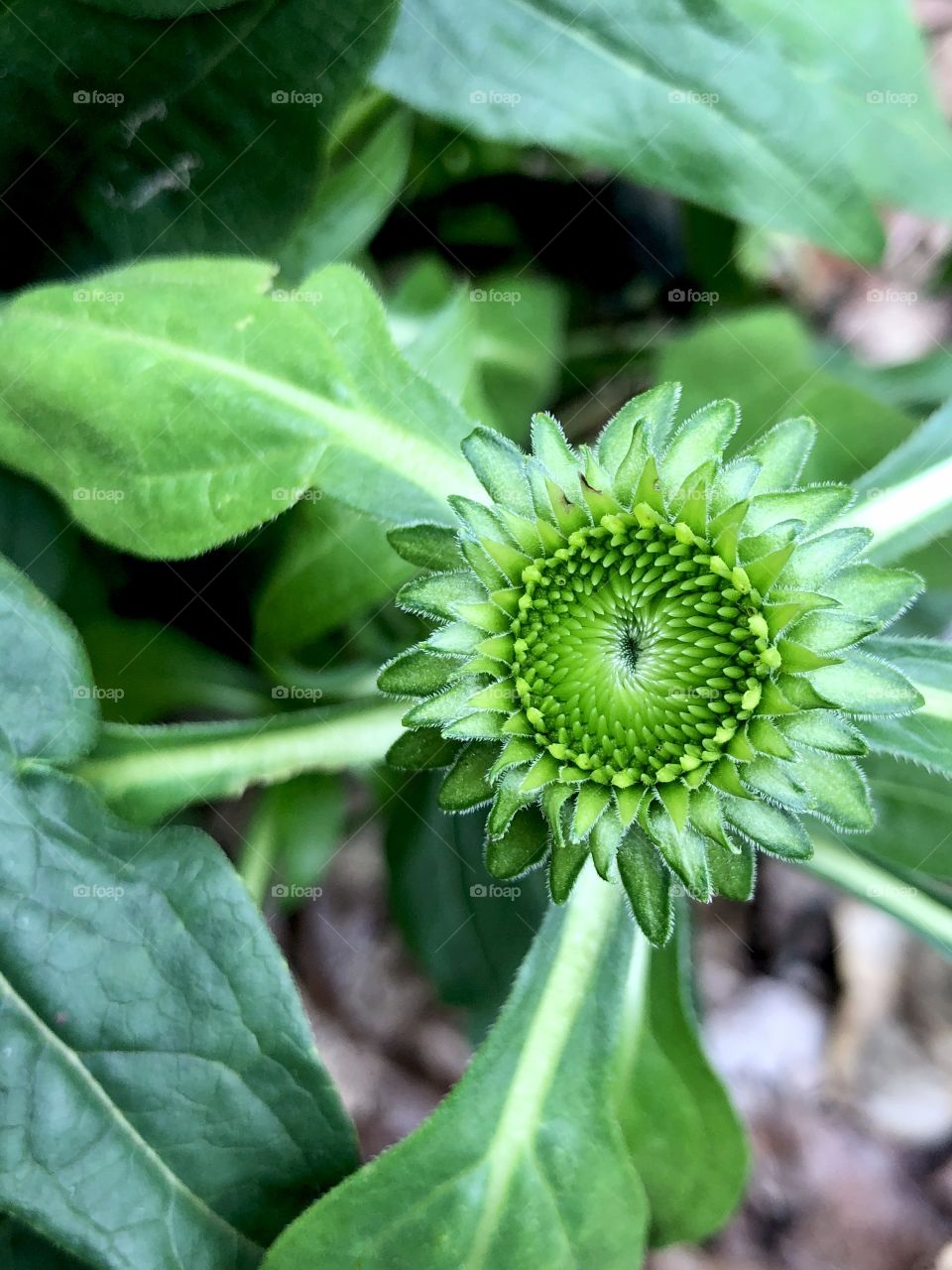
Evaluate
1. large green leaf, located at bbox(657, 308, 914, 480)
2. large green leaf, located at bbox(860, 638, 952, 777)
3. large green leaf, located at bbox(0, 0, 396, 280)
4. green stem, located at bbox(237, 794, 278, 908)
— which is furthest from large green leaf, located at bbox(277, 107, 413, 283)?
large green leaf, located at bbox(860, 638, 952, 777)

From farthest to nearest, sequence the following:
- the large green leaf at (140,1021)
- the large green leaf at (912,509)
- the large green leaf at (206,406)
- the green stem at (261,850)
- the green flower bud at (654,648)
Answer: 1. the green stem at (261,850)
2. the large green leaf at (912,509)
3. the large green leaf at (206,406)
4. the large green leaf at (140,1021)
5. the green flower bud at (654,648)

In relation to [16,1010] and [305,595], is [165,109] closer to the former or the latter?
[305,595]

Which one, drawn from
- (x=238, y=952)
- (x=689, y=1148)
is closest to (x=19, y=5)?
(x=238, y=952)

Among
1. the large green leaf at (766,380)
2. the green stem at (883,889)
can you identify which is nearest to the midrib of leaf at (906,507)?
the large green leaf at (766,380)

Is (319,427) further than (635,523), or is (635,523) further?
(319,427)

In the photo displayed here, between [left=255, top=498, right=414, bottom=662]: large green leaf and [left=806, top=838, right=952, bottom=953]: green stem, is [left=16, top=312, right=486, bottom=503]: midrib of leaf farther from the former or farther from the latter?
[left=806, top=838, right=952, bottom=953]: green stem

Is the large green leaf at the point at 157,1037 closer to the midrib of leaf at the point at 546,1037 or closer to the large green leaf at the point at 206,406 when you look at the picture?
the midrib of leaf at the point at 546,1037

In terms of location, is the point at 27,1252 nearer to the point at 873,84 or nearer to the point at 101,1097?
the point at 101,1097
